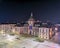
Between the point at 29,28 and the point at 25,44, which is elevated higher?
the point at 29,28

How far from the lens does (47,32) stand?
1657 mm

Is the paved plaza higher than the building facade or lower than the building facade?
lower

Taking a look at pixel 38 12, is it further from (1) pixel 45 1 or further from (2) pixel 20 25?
(2) pixel 20 25

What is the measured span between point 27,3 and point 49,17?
1.27 feet

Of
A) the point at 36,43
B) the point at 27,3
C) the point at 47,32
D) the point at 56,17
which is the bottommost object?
the point at 36,43

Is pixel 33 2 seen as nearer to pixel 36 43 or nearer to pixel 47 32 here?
pixel 47 32

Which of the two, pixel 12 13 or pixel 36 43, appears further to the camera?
pixel 12 13

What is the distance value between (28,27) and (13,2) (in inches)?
17.5

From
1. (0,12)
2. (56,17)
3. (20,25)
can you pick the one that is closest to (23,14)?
(20,25)

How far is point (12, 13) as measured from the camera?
1.77 m

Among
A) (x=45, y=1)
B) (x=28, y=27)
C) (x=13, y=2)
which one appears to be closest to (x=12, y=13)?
(x=13, y=2)

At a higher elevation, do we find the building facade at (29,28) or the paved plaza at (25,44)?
the building facade at (29,28)

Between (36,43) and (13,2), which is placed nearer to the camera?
(36,43)

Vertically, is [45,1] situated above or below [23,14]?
above
